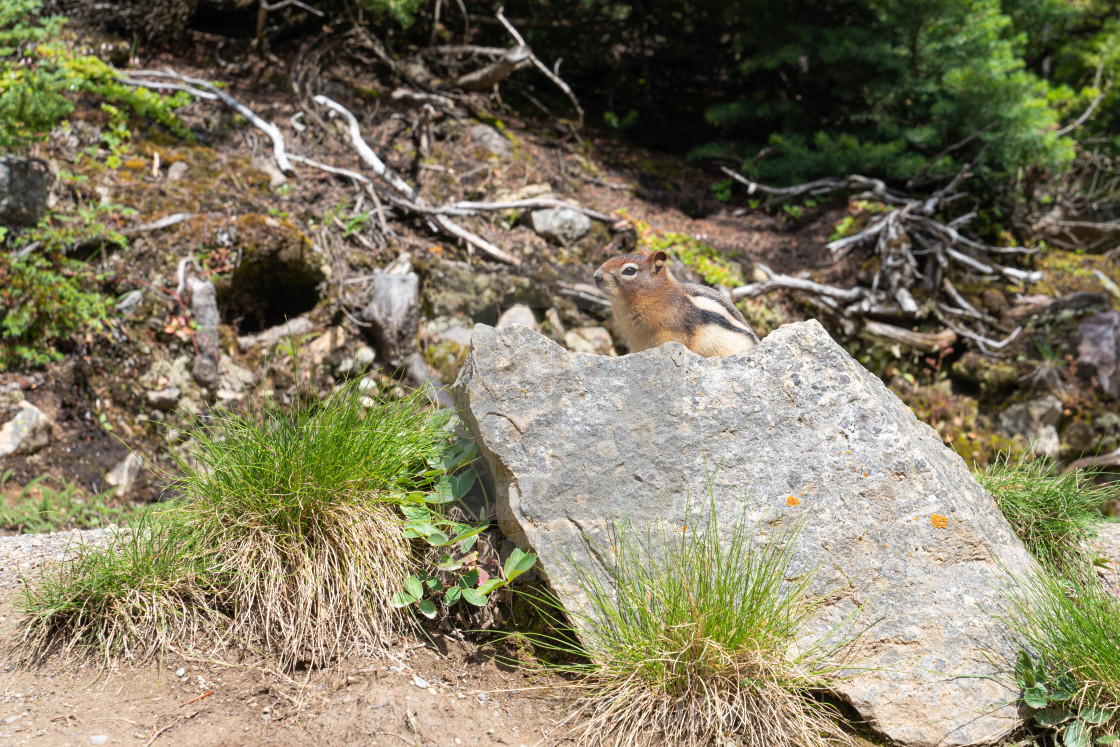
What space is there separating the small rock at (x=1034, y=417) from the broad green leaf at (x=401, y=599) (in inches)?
257

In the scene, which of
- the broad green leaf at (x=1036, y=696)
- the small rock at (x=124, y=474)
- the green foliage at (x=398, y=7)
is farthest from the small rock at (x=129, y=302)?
the broad green leaf at (x=1036, y=696)

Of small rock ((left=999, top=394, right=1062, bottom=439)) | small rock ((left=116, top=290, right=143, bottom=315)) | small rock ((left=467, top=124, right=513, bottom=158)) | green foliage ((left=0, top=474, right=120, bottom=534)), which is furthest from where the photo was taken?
small rock ((left=467, top=124, right=513, bottom=158))

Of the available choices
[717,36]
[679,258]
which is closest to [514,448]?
[679,258]

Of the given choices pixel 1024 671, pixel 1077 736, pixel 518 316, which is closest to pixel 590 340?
pixel 518 316

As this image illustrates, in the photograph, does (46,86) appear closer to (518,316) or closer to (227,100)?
(227,100)

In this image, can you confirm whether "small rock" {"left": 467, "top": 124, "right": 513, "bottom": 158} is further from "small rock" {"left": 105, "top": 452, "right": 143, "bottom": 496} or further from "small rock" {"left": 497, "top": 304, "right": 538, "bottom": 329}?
"small rock" {"left": 105, "top": 452, "right": 143, "bottom": 496}

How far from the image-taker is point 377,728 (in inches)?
113

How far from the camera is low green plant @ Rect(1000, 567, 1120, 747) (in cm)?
285

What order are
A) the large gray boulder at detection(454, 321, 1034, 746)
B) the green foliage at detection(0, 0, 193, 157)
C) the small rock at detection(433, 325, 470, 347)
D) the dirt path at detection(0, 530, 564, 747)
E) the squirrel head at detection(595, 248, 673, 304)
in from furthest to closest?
1. the small rock at detection(433, 325, 470, 347)
2. the green foliage at detection(0, 0, 193, 157)
3. the squirrel head at detection(595, 248, 673, 304)
4. the large gray boulder at detection(454, 321, 1034, 746)
5. the dirt path at detection(0, 530, 564, 747)

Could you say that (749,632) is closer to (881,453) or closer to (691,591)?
(691,591)

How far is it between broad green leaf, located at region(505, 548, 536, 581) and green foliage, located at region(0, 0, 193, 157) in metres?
5.10

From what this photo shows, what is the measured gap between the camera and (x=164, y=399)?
236 inches

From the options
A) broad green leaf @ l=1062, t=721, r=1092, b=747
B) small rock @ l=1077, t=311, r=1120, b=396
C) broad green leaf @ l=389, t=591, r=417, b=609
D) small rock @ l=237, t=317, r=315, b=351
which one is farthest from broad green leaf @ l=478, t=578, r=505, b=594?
small rock @ l=1077, t=311, r=1120, b=396

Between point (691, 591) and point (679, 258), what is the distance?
17.8 ft
